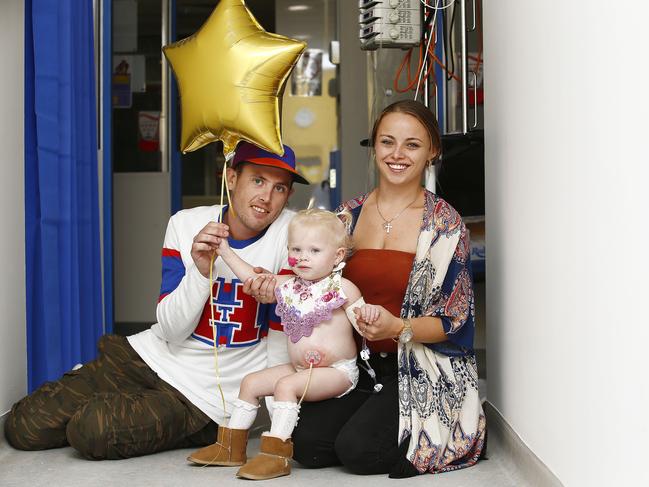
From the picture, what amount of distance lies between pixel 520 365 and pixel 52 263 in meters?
1.44

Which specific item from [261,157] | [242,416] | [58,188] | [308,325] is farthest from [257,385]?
[58,188]

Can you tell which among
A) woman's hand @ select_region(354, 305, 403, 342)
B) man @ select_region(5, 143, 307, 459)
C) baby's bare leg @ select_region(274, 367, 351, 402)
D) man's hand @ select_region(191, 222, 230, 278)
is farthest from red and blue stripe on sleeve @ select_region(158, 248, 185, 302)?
woman's hand @ select_region(354, 305, 403, 342)

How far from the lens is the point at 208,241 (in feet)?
6.87

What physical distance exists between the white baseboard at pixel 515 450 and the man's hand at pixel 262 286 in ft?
2.35

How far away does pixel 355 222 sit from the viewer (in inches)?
90.7

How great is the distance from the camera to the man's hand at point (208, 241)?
2088 millimetres

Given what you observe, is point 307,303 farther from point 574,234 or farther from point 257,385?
point 574,234

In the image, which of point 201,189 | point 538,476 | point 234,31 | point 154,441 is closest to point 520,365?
point 538,476

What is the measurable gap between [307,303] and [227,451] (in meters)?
0.43

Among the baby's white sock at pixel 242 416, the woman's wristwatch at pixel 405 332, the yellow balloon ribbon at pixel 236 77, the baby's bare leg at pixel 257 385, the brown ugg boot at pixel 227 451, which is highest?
the yellow balloon ribbon at pixel 236 77

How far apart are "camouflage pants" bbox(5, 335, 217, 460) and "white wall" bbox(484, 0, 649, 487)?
91 centimetres

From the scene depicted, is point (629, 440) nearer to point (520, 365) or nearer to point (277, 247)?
point (520, 365)

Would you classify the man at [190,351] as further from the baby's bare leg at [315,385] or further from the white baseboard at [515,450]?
the white baseboard at [515,450]

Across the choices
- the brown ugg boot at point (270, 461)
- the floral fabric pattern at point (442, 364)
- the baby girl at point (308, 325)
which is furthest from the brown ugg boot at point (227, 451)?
the floral fabric pattern at point (442, 364)
